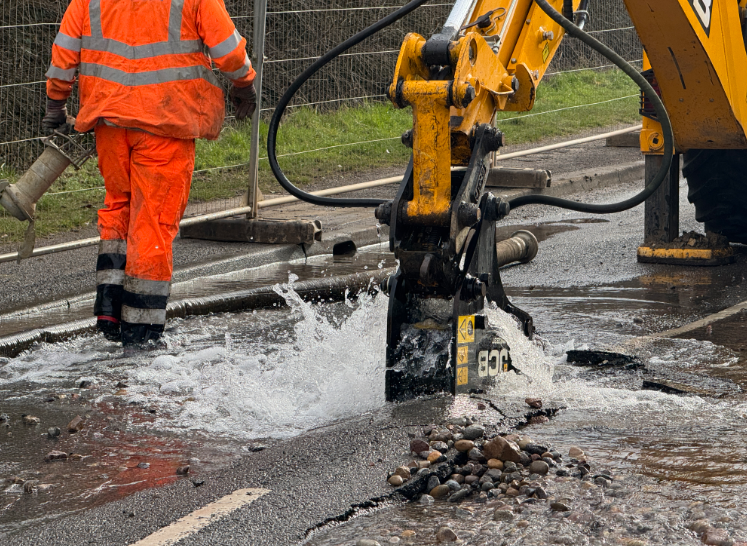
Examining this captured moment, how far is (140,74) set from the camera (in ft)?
17.5

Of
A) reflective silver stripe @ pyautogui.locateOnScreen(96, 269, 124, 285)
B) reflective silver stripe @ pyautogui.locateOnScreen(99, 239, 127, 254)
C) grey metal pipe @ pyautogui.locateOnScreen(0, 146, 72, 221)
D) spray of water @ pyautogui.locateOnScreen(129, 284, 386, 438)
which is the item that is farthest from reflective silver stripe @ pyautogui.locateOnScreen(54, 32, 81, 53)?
spray of water @ pyautogui.locateOnScreen(129, 284, 386, 438)

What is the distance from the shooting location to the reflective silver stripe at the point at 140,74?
5.34 meters

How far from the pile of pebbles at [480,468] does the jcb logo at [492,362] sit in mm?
608

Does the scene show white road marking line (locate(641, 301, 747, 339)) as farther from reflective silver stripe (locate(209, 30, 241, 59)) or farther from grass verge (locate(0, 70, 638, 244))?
grass verge (locate(0, 70, 638, 244))

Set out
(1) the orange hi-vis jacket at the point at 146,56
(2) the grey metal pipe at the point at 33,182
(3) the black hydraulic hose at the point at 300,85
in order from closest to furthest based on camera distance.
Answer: (3) the black hydraulic hose at the point at 300,85 → (1) the orange hi-vis jacket at the point at 146,56 → (2) the grey metal pipe at the point at 33,182

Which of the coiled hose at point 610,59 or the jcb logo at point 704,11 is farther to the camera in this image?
the jcb logo at point 704,11

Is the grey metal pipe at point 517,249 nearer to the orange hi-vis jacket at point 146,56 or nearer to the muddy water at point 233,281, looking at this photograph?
the muddy water at point 233,281

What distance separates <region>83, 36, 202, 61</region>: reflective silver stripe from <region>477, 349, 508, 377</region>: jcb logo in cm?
232

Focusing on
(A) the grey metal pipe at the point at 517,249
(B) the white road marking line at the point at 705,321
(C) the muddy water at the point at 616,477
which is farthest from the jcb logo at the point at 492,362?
(A) the grey metal pipe at the point at 517,249

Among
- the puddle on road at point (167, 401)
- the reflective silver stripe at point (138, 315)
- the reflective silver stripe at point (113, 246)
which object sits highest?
the reflective silver stripe at point (113, 246)

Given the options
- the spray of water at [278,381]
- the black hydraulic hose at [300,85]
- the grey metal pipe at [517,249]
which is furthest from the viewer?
the grey metal pipe at [517,249]

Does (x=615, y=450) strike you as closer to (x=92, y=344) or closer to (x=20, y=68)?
(x=92, y=344)

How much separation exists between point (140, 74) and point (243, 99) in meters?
0.63

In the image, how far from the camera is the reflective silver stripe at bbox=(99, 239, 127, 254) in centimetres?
549
